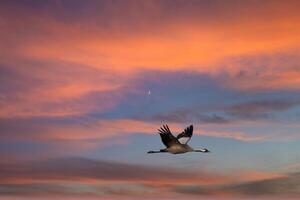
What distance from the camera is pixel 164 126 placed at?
97.1 meters

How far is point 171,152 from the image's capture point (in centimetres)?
9938

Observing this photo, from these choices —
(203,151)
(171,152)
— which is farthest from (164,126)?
(203,151)

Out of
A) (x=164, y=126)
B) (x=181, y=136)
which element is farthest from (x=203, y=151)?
(x=164, y=126)

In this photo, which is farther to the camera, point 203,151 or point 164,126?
point 203,151

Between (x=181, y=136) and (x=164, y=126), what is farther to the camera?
(x=181, y=136)

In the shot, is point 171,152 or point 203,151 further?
point 203,151

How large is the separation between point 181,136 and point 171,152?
4540mm

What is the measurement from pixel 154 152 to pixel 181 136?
13.2 feet

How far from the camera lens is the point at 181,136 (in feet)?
339

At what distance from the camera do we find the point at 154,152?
4050 inches

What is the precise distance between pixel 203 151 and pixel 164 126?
35.3 ft

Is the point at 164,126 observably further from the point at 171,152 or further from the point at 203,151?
the point at 203,151

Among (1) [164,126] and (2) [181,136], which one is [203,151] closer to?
(2) [181,136]

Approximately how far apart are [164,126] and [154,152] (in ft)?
22.6
